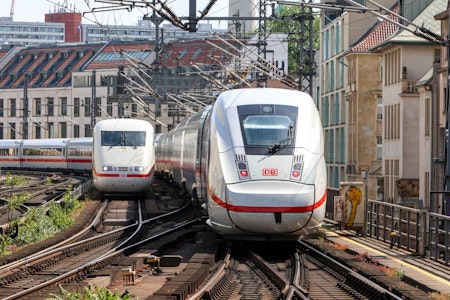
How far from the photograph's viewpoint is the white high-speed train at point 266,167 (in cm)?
2075

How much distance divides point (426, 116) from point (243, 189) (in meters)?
33.1

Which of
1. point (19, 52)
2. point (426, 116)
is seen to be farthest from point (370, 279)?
point (19, 52)

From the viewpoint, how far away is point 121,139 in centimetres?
4172

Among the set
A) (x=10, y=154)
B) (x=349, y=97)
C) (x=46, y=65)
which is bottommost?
(x=10, y=154)

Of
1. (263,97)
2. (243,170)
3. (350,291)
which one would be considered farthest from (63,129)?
(350,291)

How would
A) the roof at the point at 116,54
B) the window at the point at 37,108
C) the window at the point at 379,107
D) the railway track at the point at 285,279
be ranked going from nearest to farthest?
the railway track at the point at 285,279
the window at the point at 379,107
the roof at the point at 116,54
the window at the point at 37,108

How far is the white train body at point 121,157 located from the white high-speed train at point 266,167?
18.5 m

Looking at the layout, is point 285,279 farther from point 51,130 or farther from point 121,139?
point 51,130

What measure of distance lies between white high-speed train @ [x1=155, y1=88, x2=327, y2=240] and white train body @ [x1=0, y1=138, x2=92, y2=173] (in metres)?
49.2

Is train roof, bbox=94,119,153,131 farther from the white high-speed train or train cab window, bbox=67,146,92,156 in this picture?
train cab window, bbox=67,146,92,156

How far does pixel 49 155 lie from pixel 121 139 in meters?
43.9

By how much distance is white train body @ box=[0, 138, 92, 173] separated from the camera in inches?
2940

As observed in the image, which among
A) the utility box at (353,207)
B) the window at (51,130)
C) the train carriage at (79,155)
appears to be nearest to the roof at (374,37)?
the train carriage at (79,155)

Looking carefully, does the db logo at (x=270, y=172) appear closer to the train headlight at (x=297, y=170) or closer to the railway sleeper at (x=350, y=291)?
the train headlight at (x=297, y=170)
